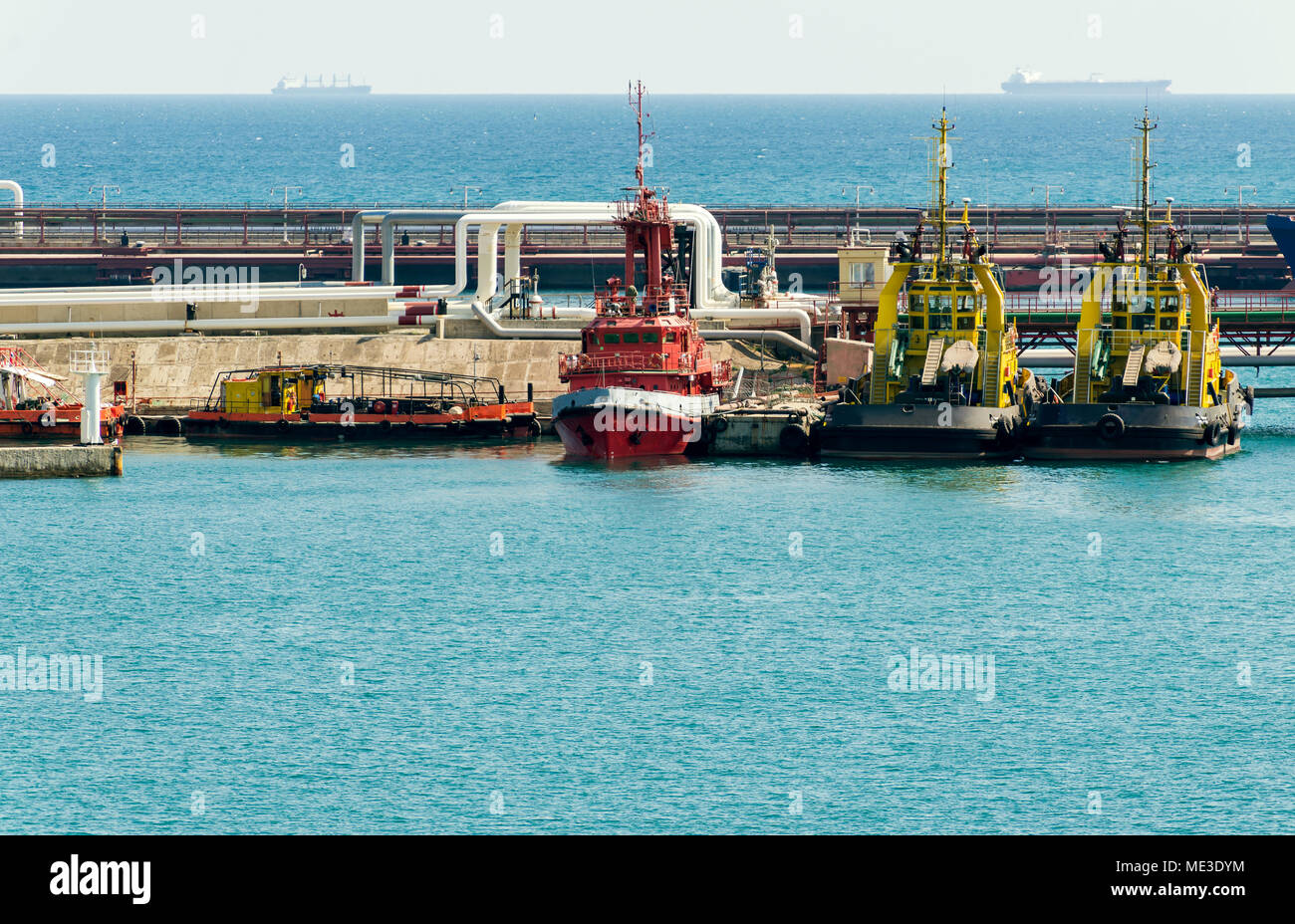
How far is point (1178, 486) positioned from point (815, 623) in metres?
26.2

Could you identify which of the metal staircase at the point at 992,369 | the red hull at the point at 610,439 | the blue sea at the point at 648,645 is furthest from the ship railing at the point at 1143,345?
the red hull at the point at 610,439

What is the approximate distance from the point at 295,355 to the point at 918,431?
109ft

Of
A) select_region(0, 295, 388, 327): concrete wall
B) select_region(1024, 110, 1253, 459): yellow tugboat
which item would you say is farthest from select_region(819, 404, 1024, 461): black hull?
select_region(0, 295, 388, 327): concrete wall

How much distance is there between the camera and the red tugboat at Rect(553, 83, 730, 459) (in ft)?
262

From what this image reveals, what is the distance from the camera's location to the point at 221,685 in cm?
4862

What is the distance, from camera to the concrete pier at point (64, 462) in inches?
3063

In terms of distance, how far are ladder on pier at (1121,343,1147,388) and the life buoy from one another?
168 centimetres

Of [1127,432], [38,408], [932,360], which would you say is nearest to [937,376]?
[932,360]

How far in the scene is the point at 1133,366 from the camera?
7938 centimetres

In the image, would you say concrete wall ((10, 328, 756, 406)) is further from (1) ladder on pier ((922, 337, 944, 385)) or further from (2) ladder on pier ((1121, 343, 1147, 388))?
(2) ladder on pier ((1121, 343, 1147, 388))

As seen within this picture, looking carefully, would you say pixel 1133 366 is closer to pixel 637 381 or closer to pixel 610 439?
pixel 637 381

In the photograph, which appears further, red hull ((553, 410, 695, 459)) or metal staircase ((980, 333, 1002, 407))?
metal staircase ((980, 333, 1002, 407))

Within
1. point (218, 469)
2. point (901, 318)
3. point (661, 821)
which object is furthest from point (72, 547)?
point (901, 318)

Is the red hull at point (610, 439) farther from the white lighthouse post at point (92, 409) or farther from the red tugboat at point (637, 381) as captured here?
the white lighthouse post at point (92, 409)
